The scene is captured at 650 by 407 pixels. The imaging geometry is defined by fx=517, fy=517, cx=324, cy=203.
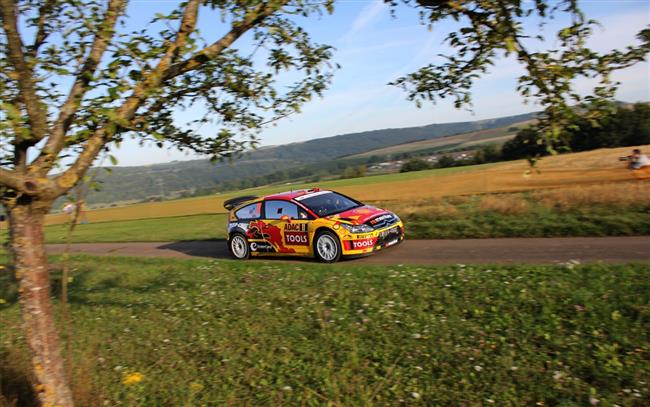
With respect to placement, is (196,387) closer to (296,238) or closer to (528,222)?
(296,238)

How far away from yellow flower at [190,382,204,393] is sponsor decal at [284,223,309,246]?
6.32m

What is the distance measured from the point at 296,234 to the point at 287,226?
1.24 feet

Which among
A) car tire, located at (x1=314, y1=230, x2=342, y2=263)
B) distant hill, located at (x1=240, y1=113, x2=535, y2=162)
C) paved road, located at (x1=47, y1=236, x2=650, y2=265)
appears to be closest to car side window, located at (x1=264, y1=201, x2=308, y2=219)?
car tire, located at (x1=314, y1=230, x2=342, y2=263)

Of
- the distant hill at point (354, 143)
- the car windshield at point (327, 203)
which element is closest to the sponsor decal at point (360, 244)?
the car windshield at point (327, 203)

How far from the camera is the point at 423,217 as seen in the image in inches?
624

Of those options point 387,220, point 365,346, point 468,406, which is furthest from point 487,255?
point 468,406

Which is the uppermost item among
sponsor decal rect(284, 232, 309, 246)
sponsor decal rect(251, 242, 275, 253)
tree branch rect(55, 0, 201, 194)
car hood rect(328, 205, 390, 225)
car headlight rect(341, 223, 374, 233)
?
tree branch rect(55, 0, 201, 194)

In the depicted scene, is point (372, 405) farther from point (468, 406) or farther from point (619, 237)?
point (619, 237)

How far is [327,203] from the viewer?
12711 millimetres

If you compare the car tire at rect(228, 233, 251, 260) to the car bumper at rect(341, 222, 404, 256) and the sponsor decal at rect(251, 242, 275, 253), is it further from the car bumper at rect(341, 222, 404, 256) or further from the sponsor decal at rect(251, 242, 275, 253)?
the car bumper at rect(341, 222, 404, 256)

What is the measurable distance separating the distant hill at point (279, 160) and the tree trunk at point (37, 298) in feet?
155

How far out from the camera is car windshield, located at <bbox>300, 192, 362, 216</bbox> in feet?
→ 40.4

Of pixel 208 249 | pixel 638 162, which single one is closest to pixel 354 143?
pixel 638 162

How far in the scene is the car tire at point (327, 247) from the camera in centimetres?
1167
